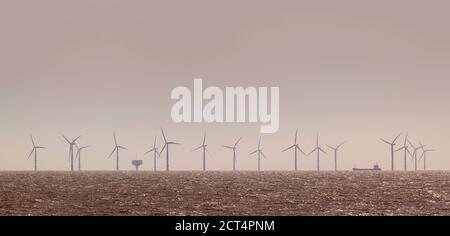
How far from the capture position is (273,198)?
346 ft

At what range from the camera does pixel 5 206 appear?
8731cm

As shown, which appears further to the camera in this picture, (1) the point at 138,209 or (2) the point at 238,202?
(2) the point at 238,202

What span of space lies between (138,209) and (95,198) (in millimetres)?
23792
